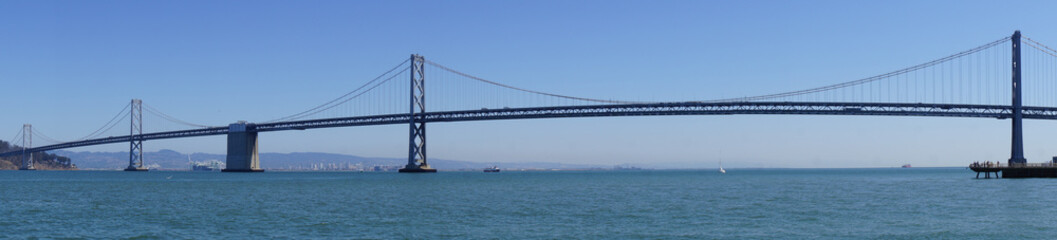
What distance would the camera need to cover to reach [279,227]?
23500 mm

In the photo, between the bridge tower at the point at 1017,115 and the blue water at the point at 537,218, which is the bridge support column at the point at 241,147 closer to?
the blue water at the point at 537,218

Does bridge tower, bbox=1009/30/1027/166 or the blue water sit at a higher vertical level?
bridge tower, bbox=1009/30/1027/166

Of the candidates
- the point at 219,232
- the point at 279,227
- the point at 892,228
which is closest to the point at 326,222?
the point at 279,227

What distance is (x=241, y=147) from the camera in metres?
108

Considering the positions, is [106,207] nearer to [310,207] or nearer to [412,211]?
[310,207]

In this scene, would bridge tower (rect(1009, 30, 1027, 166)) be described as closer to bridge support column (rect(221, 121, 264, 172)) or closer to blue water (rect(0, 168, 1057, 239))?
blue water (rect(0, 168, 1057, 239))

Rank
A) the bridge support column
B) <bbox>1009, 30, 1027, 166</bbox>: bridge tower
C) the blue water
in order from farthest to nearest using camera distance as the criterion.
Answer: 1. the bridge support column
2. <bbox>1009, 30, 1027, 166</bbox>: bridge tower
3. the blue water

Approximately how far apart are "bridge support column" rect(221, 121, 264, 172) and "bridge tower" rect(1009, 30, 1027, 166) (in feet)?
261

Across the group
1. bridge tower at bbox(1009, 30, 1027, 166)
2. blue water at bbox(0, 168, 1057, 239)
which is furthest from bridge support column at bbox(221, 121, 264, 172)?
bridge tower at bbox(1009, 30, 1027, 166)

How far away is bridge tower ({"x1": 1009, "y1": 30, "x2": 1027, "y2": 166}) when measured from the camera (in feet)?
241

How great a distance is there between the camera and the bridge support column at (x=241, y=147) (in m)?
106

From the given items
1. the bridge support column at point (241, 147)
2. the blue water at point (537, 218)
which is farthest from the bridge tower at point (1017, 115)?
the bridge support column at point (241, 147)

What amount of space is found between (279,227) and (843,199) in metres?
23.4

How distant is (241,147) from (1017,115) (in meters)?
82.9
